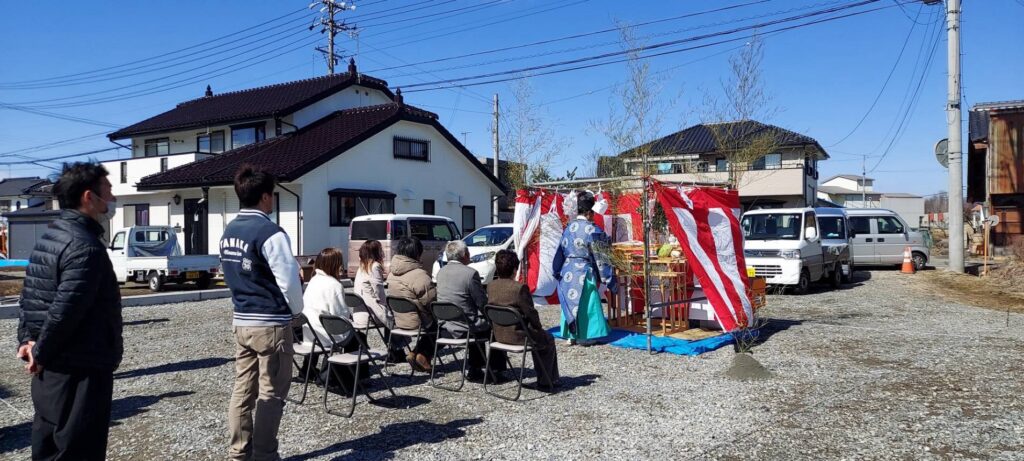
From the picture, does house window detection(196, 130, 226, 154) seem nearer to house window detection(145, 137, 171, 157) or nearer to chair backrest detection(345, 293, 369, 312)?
house window detection(145, 137, 171, 157)

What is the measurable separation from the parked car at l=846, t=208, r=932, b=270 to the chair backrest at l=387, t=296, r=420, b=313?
1493 centimetres

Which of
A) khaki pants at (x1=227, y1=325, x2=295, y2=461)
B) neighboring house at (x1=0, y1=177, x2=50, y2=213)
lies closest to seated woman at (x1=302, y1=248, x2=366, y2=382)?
khaki pants at (x1=227, y1=325, x2=295, y2=461)

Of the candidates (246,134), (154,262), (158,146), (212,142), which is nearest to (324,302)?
(154,262)

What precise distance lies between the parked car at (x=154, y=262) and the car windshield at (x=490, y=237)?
207 inches

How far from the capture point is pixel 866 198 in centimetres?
5372

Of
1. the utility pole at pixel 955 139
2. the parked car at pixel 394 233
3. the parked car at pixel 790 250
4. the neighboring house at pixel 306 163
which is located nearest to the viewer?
the parked car at pixel 790 250

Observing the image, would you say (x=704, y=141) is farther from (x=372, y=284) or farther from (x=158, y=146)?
(x=372, y=284)

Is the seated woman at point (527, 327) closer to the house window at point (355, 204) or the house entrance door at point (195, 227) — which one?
the house window at point (355, 204)

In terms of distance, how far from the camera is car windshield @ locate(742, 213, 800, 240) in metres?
12.2

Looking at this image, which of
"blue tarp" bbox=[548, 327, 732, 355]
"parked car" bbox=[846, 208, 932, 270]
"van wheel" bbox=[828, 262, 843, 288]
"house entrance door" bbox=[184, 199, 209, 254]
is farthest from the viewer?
"house entrance door" bbox=[184, 199, 209, 254]

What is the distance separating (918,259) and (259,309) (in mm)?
18301

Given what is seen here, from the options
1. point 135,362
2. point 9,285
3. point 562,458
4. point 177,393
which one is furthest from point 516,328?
point 9,285

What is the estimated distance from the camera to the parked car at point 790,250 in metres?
11.7

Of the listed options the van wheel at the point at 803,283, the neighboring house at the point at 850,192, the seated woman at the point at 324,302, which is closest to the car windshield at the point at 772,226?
the van wheel at the point at 803,283
